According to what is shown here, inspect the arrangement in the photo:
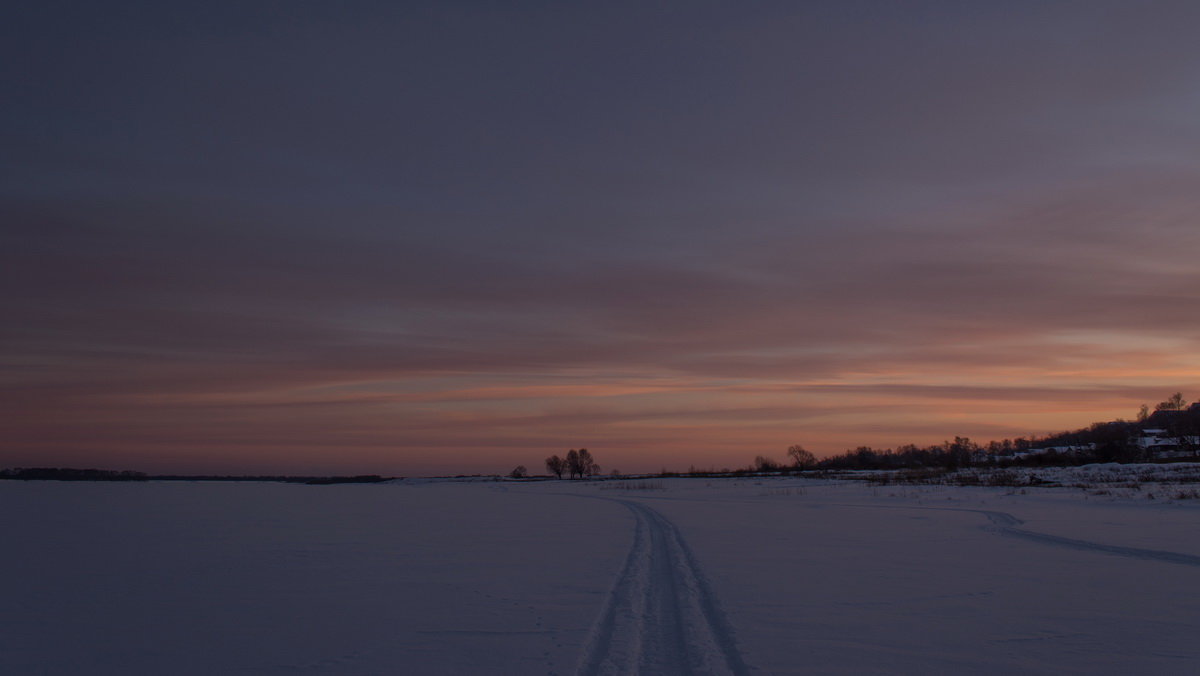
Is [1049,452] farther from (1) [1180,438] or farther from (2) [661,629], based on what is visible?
(2) [661,629]

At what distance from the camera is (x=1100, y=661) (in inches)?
257

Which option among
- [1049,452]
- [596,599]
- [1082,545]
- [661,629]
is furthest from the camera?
[1049,452]

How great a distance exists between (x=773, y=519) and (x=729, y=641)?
57.0 ft

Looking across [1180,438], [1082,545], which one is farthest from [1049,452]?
[1082,545]

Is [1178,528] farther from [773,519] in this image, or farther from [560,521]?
[560,521]

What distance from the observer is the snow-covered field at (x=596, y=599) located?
6.63 meters

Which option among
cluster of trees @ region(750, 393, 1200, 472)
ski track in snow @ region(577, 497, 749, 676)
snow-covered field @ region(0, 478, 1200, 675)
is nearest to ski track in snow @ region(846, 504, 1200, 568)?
snow-covered field @ region(0, 478, 1200, 675)

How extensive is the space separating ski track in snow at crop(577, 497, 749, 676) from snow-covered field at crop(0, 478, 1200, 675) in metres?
0.04

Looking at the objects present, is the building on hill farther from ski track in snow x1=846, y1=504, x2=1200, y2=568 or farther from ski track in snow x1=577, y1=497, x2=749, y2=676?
ski track in snow x1=577, y1=497, x2=749, y2=676

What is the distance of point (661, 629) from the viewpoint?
7.52 metres

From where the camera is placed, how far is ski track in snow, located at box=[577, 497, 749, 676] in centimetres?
620

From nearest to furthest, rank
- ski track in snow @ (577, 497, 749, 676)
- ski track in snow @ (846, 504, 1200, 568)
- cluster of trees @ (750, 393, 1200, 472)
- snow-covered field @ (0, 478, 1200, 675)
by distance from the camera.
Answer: ski track in snow @ (577, 497, 749, 676)
snow-covered field @ (0, 478, 1200, 675)
ski track in snow @ (846, 504, 1200, 568)
cluster of trees @ (750, 393, 1200, 472)

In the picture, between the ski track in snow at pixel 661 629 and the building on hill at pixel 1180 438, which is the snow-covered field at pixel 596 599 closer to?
the ski track in snow at pixel 661 629

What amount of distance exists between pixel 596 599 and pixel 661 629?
2041 mm
